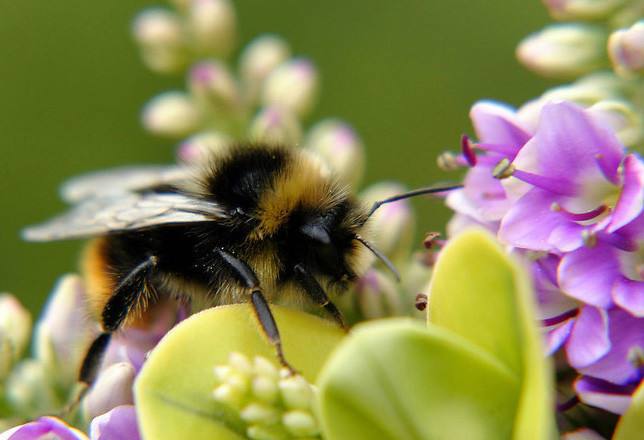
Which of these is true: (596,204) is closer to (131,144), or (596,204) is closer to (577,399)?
(577,399)

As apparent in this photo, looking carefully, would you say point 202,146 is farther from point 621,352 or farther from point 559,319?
point 621,352

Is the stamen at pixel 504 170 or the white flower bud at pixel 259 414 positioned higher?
the stamen at pixel 504 170

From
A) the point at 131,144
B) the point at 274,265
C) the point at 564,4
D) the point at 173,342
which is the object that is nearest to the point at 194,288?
the point at 274,265

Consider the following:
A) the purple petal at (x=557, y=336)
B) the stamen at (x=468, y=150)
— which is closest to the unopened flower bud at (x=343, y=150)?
the stamen at (x=468, y=150)

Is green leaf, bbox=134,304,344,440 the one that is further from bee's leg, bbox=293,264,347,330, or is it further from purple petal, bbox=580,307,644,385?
purple petal, bbox=580,307,644,385

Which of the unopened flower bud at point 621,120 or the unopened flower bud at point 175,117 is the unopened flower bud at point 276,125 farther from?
the unopened flower bud at point 621,120

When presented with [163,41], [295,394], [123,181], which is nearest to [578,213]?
[295,394]

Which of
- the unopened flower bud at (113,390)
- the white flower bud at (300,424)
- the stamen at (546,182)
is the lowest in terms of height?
the unopened flower bud at (113,390)
